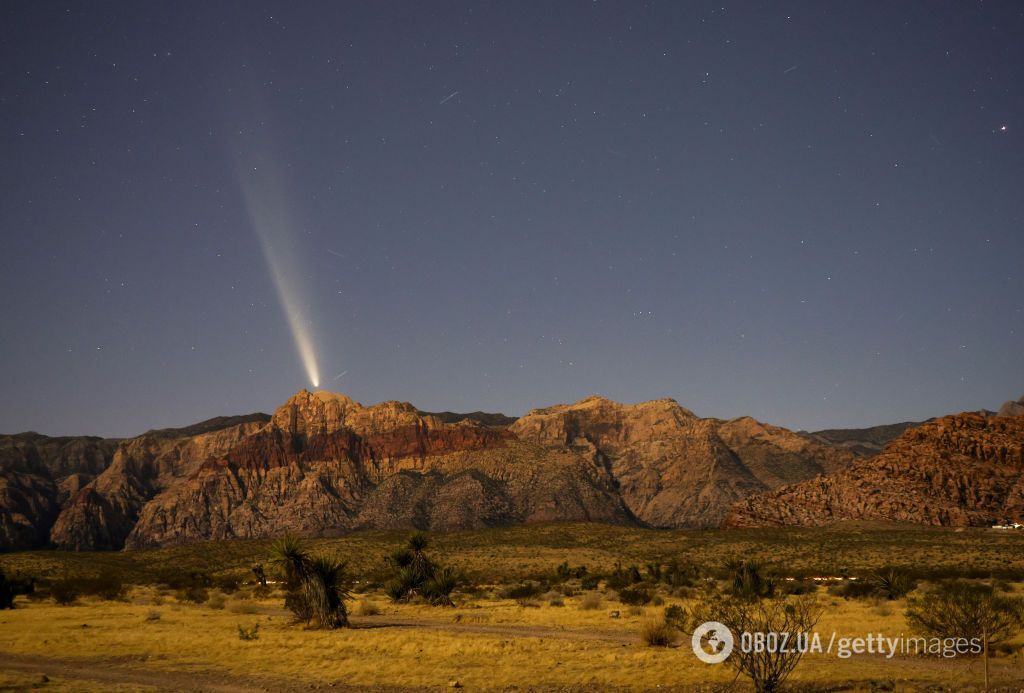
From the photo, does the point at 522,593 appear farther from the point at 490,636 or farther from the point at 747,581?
the point at 490,636

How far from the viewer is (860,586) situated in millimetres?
35750

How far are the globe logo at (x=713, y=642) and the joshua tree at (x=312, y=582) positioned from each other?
44.2 ft

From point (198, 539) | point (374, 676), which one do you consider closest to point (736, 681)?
point (374, 676)

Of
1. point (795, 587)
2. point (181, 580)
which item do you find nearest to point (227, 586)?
point (181, 580)

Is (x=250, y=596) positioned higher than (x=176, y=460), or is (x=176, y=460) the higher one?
(x=176, y=460)

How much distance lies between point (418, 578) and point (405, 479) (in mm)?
110208

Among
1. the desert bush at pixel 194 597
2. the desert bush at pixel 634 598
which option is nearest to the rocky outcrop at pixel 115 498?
the desert bush at pixel 194 597

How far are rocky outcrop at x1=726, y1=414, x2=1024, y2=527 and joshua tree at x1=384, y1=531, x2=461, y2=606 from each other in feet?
174

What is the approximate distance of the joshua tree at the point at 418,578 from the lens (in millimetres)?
37375

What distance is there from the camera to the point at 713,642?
1666 cm

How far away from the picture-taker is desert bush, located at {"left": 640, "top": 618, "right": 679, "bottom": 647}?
21203mm

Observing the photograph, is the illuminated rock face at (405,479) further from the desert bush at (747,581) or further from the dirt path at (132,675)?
the dirt path at (132,675)

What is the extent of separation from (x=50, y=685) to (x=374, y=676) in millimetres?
7291

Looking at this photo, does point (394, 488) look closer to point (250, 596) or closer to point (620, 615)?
point (250, 596)
